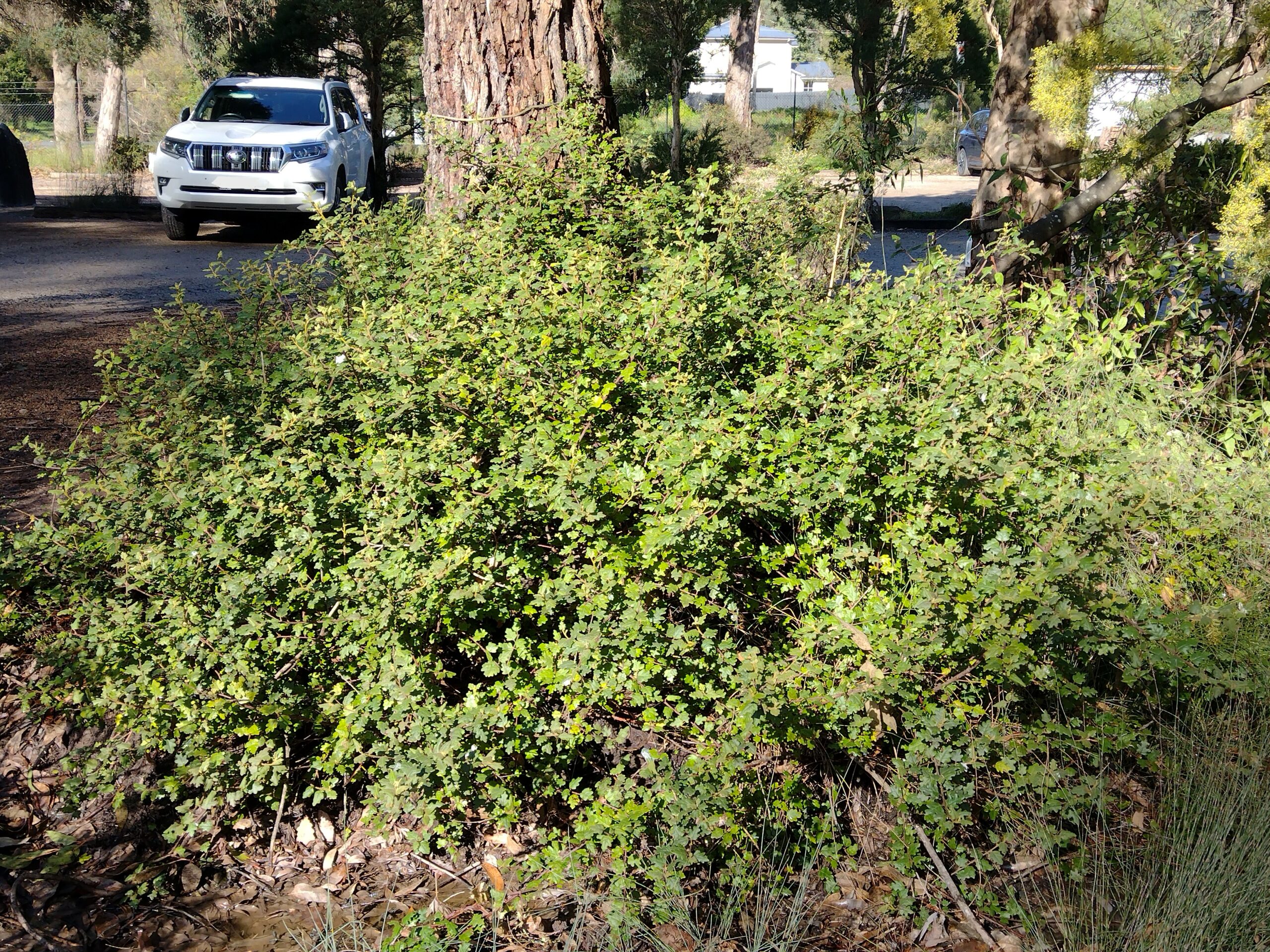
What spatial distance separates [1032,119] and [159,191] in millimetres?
10001

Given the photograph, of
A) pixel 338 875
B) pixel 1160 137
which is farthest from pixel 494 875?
pixel 1160 137

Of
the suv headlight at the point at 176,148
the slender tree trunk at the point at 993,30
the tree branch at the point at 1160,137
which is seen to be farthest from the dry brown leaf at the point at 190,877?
the suv headlight at the point at 176,148

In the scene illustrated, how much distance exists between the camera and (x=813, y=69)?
7969cm

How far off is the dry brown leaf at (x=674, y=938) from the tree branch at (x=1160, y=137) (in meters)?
3.77

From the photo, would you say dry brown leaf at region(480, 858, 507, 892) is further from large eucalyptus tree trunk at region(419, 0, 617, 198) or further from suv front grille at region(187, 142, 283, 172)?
suv front grille at region(187, 142, 283, 172)

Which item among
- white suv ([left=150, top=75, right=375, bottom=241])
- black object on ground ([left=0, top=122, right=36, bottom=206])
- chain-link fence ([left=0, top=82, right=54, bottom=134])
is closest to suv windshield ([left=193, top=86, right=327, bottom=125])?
white suv ([left=150, top=75, right=375, bottom=241])

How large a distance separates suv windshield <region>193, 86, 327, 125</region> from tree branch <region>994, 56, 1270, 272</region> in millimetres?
9924

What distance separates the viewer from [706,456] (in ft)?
11.1

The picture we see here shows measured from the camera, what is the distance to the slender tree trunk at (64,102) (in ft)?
86.5

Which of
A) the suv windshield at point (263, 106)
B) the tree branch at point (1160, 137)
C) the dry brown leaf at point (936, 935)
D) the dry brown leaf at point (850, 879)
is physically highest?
the suv windshield at point (263, 106)

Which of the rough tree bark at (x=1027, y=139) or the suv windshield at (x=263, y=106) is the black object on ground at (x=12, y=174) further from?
the rough tree bark at (x=1027, y=139)

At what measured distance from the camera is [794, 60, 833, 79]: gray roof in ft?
242

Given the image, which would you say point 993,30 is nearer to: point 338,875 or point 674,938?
point 674,938

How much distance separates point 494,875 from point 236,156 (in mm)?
11002
